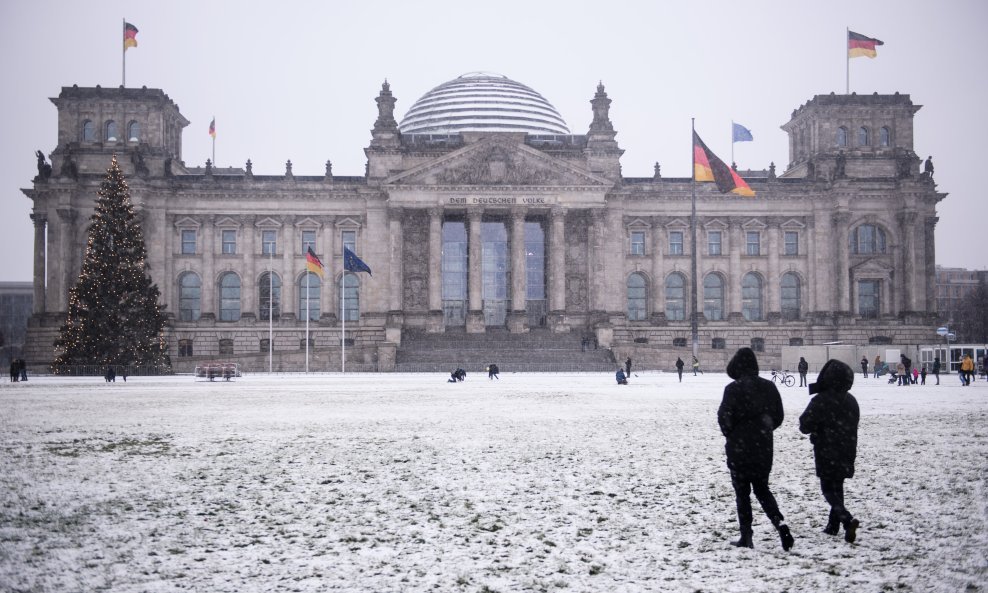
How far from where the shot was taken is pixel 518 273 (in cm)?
7288

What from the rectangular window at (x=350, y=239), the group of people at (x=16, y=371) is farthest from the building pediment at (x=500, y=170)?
the group of people at (x=16, y=371)

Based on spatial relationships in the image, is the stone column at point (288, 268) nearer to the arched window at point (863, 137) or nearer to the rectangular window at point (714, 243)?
the rectangular window at point (714, 243)

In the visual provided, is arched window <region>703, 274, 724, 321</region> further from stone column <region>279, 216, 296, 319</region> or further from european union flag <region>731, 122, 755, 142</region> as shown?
stone column <region>279, 216, 296, 319</region>

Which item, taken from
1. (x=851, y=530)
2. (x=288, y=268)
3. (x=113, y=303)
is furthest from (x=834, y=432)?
(x=288, y=268)

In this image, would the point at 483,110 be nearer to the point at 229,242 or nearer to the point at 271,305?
the point at 229,242

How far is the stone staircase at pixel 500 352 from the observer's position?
60.6m

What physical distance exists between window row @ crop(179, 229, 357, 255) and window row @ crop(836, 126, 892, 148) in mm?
45470

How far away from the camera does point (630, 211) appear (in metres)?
78.8

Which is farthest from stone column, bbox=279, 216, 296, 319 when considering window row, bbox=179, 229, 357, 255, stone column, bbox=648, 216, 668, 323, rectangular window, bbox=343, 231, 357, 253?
stone column, bbox=648, 216, 668, 323

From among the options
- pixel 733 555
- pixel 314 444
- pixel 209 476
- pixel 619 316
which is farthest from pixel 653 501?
pixel 619 316

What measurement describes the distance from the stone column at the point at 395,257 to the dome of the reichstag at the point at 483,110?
15152 millimetres

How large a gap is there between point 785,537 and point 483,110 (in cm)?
8259

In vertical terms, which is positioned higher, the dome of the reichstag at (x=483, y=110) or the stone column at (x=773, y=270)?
the dome of the reichstag at (x=483, y=110)

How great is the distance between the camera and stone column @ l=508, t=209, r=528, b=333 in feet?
235
